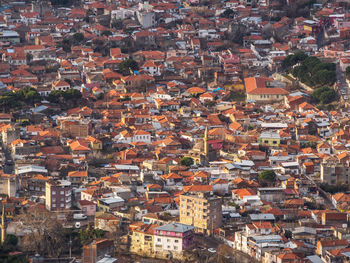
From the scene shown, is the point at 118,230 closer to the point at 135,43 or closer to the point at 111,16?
the point at 135,43

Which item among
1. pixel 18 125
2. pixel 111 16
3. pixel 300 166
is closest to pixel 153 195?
pixel 300 166

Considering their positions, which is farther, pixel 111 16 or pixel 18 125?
pixel 111 16

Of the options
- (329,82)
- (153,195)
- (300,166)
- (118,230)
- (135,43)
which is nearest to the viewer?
(118,230)

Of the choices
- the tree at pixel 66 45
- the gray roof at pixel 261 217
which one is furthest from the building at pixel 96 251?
the tree at pixel 66 45

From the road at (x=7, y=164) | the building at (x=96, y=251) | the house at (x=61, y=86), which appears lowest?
the building at (x=96, y=251)

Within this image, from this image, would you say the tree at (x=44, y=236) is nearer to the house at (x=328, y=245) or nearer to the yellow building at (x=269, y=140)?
the house at (x=328, y=245)

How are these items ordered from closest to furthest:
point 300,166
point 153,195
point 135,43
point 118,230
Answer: point 118,230 → point 153,195 → point 300,166 → point 135,43
